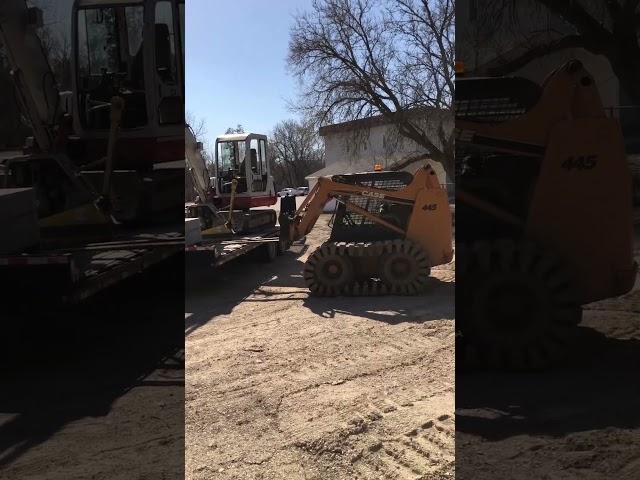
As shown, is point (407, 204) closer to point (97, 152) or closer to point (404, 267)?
point (404, 267)

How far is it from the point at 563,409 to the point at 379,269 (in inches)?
116

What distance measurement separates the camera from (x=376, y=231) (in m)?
3.72

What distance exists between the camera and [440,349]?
2012mm

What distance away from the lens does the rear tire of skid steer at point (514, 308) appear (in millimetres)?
1168

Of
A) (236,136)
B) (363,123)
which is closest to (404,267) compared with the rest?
(236,136)

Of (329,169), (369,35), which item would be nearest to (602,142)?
(369,35)

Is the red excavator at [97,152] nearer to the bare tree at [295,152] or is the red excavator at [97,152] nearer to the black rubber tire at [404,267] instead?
the bare tree at [295,152]

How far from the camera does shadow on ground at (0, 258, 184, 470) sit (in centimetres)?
128

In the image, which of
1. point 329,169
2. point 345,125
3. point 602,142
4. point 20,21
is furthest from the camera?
point 329,169

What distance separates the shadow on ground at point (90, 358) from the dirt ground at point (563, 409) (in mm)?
718

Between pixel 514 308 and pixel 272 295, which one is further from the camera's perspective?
pixel 272 295

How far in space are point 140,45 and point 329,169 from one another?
0.63m

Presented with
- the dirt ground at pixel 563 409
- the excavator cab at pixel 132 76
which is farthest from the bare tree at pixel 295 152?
the dirt ground at pixel 563 409

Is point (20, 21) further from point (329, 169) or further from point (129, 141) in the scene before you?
point (329, 169)
